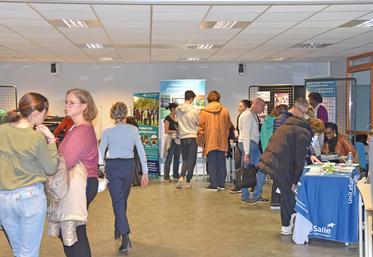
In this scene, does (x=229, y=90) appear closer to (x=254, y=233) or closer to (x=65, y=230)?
(x=254, y=233)

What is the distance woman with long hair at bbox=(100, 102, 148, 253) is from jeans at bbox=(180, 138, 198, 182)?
385cm

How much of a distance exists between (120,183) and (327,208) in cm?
208

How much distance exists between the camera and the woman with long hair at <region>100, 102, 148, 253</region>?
438cm

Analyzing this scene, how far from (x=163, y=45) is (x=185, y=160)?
211cm

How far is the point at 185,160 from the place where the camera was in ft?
27.7

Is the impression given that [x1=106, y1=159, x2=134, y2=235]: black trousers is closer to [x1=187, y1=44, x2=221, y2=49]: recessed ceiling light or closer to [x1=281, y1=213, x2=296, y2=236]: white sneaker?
[x1=281, y1=213, x2=296, y2=236]: white sneaker

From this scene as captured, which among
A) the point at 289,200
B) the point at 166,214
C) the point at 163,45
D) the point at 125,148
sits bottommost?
the point at 166,214

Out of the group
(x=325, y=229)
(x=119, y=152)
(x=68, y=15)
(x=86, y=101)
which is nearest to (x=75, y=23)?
(x=68, y=15)

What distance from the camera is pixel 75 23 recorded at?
233 inches

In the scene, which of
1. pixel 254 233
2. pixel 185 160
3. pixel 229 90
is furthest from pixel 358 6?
pixel 229 90

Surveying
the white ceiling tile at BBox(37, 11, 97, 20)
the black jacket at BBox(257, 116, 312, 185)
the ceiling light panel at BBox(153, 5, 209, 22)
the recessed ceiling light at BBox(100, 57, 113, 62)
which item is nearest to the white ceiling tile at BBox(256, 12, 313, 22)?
the ceiling light panel at BBox(153, 5, 209, 22)

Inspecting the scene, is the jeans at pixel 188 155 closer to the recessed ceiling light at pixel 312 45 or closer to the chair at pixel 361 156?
the recessed ceiling light at pixel 312 45

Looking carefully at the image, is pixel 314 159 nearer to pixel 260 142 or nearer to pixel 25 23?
pixel 260 142

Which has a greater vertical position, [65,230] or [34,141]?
[34,141]
